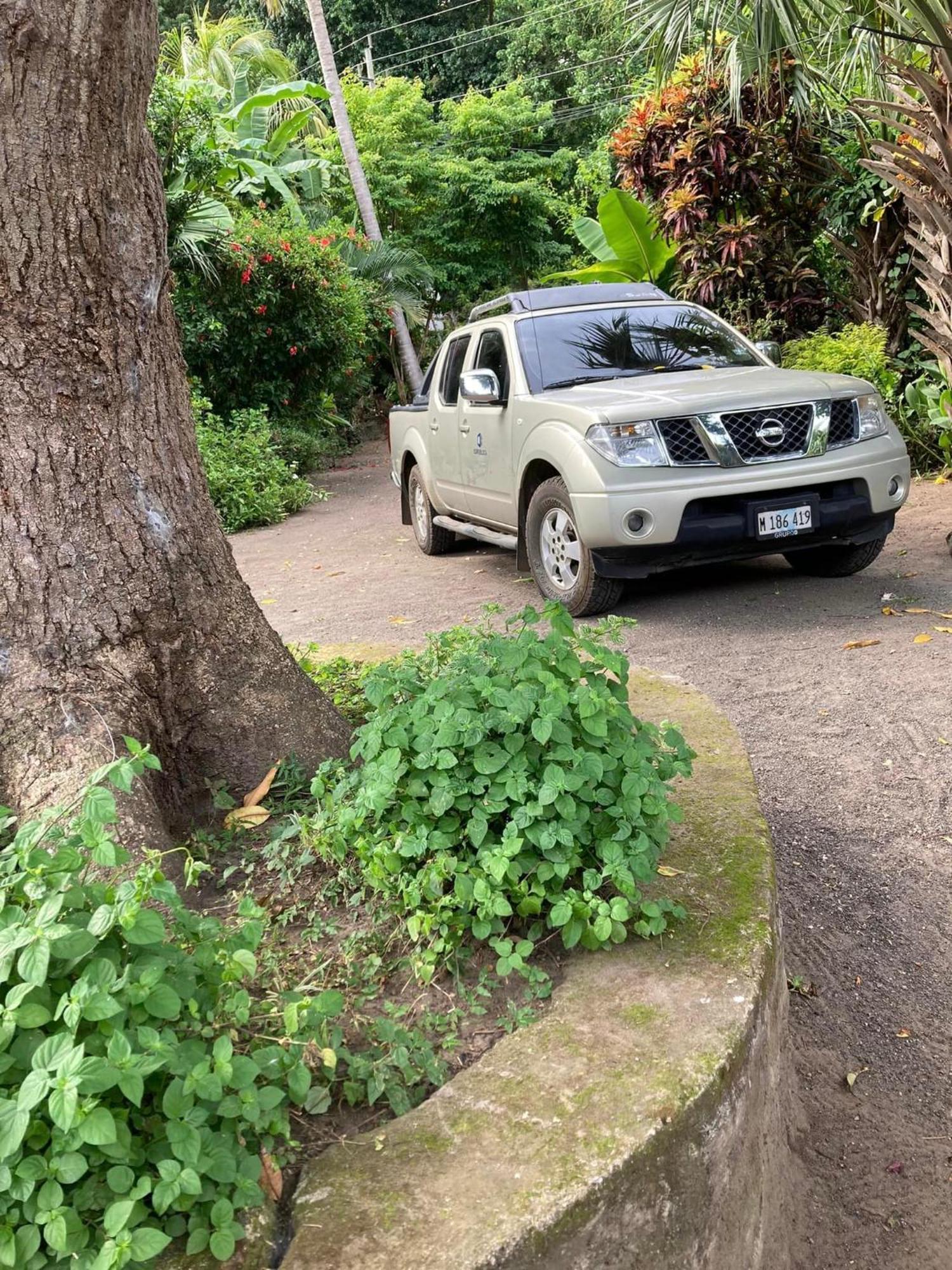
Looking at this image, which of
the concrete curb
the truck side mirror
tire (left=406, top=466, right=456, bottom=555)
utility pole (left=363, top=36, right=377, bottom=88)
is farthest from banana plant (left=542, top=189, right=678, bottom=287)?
utility pole (left=363, top=36, right=377, bottom=88)

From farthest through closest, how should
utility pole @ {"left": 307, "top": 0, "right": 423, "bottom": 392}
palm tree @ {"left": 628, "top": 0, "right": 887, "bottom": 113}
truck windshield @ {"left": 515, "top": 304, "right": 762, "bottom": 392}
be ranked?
utility pole @ {"left": 307, "top": 0, "right": 423, "bottom": 392} < palm tree @ {"left": 628, "top": 0, "right": 887, "bottom": 113} < truck windshield @ {"left": 515, "top": 304, "right": 762, "bottom": 392}

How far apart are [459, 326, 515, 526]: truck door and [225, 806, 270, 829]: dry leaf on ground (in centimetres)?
467

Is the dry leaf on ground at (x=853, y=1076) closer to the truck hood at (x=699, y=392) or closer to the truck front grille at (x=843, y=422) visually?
the truck hood at (x=699, y=392)

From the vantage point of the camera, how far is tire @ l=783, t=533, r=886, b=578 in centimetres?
711

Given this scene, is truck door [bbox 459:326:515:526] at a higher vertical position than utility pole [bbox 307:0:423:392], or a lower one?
lower

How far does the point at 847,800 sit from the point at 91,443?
2.88m

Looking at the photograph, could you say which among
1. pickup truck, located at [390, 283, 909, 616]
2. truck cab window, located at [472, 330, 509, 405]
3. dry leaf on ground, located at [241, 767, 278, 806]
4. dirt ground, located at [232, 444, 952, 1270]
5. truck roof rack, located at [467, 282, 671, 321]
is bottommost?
dirt ground, located at [232, 444, 952, 1270]

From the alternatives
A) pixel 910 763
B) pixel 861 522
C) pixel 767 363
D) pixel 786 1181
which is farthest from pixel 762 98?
pixel 786 1181

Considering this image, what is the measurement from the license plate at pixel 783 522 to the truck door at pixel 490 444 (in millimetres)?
1810

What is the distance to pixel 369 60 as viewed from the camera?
3466cm

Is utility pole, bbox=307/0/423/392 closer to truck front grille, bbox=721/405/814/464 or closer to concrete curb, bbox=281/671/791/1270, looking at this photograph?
truck front grille, bbox=721/405/814/464

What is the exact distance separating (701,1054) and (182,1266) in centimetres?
93

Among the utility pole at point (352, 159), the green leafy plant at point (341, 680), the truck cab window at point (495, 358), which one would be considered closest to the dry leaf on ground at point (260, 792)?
the green leafy plant at point (341, 680)

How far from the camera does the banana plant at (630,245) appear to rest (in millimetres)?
13898
